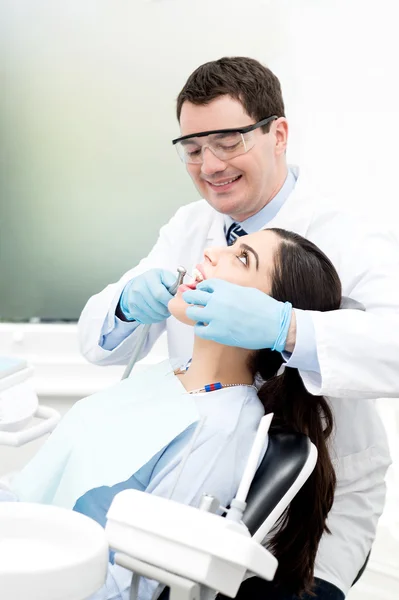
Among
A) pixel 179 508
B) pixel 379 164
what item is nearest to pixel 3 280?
pixel 379 164

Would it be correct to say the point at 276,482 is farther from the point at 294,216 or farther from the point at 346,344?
the point at 294,216

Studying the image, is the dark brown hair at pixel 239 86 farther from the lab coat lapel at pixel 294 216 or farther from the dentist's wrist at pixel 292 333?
the dentist's wrist at pixel 292 333

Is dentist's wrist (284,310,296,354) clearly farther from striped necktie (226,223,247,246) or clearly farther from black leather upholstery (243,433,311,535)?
A: striped necktie (226,223,247,246)

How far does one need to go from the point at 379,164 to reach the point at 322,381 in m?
1.65

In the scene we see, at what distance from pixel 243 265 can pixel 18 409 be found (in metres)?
0.57

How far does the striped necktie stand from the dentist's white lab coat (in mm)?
16

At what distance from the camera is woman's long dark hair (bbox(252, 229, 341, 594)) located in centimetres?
142

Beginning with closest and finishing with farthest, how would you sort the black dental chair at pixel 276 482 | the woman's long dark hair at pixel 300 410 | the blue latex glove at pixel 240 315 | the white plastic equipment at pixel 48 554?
1. the white plastic equipment at pixel 48 554
2. the black dental chair at pixel 276 482
3. the blue latex glove at pixel 240 315
4. the woman's long dark hair at pixel 300 410

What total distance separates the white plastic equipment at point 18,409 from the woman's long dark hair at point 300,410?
0.48m

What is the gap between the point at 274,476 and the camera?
48.7 inches

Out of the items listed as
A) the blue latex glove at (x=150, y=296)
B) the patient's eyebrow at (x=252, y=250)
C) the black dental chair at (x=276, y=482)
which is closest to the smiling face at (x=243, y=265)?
the patient's eyebrow at (x=252, y=250)

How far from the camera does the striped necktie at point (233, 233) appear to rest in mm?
1773

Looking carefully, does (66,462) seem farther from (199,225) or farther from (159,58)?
(159,58)

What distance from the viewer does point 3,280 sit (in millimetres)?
3104
